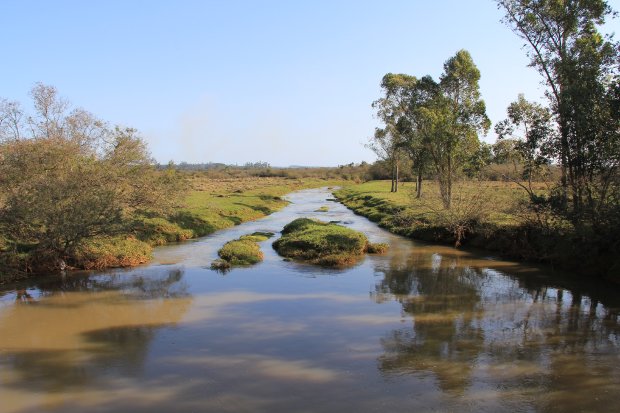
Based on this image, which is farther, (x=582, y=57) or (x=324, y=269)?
(x=324, y=269)

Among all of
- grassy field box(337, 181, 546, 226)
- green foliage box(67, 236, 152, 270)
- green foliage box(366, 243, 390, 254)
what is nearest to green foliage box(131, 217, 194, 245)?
green foliage box(67, 236, 152, 270)

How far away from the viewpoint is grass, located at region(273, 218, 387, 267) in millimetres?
26438

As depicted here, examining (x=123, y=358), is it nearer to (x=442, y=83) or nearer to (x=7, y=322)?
(x=7, y=322)

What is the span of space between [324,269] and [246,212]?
25.5 metres

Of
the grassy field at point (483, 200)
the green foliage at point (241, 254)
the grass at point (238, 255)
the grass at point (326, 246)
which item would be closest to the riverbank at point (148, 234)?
the grass at point (238, 255)

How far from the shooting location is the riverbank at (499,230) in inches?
870

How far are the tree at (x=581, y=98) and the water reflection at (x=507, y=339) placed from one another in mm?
4984

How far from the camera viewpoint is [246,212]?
4897 cm

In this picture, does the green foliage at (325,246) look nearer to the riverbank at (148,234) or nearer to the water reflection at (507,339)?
the water reflection at (507,339)

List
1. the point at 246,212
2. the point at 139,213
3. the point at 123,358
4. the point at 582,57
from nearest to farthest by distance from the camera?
the point at 123,358 < the point at 582,57 < the point at 139,213 < the point at 246,212

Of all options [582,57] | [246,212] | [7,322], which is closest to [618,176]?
[582,57]

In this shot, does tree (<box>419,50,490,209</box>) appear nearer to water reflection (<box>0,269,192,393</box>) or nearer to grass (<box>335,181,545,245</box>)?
grass (<box>335,181,545,245</box>)

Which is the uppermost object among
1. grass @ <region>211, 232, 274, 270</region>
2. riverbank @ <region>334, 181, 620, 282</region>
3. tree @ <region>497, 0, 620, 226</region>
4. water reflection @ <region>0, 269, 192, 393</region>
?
tree @ <region>497, 0, 620, 226</region>

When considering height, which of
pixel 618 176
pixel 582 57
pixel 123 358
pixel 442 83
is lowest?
pixel 123 358
